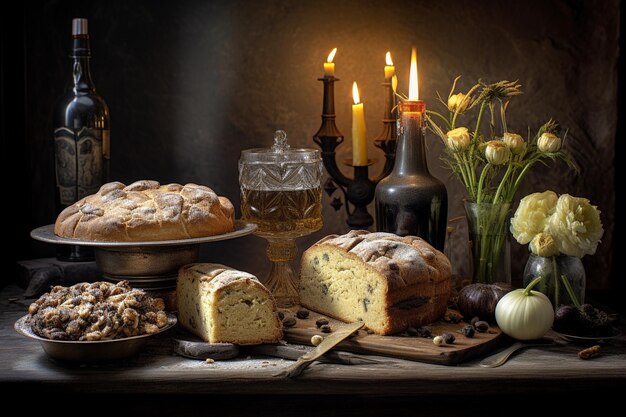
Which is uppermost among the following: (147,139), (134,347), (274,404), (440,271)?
(147,139)

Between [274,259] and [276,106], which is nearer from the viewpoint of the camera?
[274,259]

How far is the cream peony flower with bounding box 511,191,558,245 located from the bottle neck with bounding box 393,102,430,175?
26 cm

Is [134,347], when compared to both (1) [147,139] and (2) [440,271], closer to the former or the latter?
(2) [440,271]

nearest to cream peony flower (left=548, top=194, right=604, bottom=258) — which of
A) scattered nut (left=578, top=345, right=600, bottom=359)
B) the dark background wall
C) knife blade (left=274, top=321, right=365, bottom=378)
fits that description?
scattered nut (left=578, top=345, right=600, bottom=359)

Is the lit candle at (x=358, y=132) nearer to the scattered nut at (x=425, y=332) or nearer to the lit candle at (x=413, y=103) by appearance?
the lit candle at (x=413, y=103)

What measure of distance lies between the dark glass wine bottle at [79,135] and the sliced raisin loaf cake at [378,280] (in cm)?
61

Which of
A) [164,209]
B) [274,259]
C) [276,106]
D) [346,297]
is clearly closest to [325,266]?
[346,297]

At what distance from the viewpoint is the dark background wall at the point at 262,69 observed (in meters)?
2.33

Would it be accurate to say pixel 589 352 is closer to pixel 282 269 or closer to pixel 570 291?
pixel 570 291

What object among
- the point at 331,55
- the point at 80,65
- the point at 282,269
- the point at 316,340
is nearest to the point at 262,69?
the point at 331,55

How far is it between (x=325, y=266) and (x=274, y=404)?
15.0 inches

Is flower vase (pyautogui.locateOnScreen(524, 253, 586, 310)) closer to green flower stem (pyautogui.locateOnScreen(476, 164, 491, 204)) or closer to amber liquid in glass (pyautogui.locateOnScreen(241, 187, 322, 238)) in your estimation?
green flower stem (pyautogui.locateOnScreen(476, 164, 491, 204))

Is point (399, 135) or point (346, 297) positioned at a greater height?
point (399, 135)

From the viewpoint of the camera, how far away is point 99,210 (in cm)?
179
